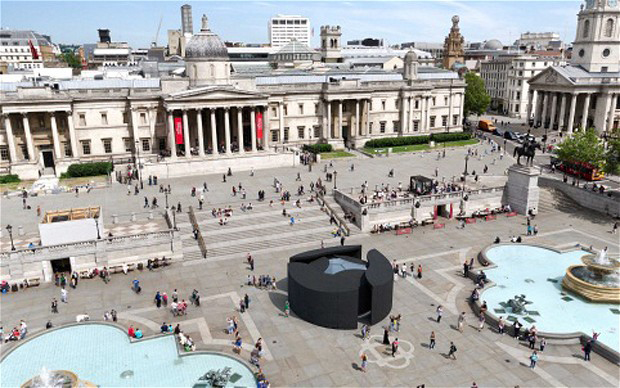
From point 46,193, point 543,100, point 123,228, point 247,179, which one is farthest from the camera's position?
point 543,100

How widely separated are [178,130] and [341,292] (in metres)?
45.2

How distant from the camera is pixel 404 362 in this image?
28641 millimetres

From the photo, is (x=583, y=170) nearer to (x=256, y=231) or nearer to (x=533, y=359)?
(x=256, y=231)

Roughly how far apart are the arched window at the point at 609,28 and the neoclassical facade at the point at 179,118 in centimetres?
5083

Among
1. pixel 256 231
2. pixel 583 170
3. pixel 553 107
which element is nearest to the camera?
pixel 256 231

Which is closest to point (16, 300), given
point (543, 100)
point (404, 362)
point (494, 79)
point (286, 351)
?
point (286, 351)

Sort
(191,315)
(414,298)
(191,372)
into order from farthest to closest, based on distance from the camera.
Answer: (414,298) < (191,315) < (191,372)

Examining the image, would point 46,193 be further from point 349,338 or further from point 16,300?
point 349,338

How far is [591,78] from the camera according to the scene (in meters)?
94.5

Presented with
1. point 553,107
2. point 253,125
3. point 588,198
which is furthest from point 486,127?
point 253,125

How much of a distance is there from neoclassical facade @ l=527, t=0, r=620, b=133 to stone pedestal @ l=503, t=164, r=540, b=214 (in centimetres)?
4828

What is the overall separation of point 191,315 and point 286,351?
8.03 m

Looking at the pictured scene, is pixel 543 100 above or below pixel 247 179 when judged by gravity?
above

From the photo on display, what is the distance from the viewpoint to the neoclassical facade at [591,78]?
94.2m
